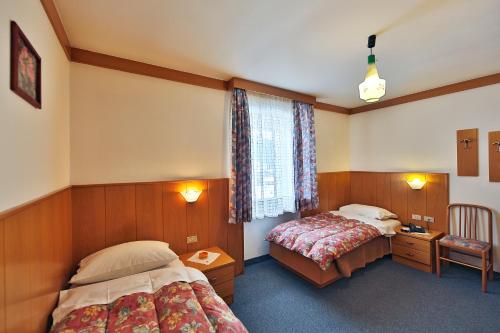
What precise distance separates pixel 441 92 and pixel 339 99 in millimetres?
1377

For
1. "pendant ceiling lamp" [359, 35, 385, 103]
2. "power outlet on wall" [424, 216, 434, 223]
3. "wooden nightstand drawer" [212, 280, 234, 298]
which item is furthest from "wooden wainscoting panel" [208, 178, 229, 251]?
"power outlet on wall" [424, 216, 434, 223]

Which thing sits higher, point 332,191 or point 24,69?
point 24,69

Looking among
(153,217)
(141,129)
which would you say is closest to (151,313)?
Answer: (153,217)

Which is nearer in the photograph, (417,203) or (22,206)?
(22,206)

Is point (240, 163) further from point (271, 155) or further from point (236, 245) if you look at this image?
point (236, 245)

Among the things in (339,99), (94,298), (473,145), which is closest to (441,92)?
(473,145)

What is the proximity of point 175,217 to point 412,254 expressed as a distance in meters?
3.24

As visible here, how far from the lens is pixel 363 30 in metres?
1.79

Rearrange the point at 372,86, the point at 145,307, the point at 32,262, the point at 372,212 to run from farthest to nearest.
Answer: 1. the point at 372,212
2. the point at 372,86
3. the point at 145,307
4. the point at 32,262

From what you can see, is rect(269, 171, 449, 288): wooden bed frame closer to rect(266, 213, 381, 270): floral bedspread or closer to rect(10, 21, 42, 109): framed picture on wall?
rect(266, 213, 381, 270): floral bedspread

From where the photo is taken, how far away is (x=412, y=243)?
301 cm

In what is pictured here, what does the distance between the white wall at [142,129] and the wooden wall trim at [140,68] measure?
5cm

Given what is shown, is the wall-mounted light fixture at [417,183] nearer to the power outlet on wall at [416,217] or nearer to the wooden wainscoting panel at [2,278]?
the power outlet on wall at [416,217]

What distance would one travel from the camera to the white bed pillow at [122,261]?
1675 mm
